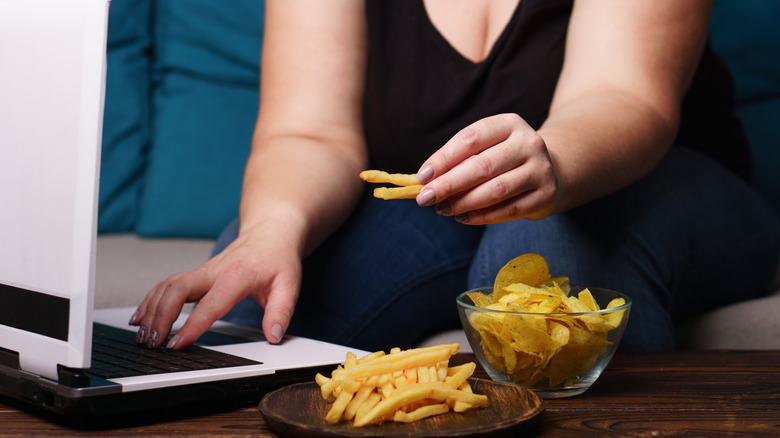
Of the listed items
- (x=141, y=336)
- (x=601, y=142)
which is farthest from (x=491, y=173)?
(x=141, y=336)

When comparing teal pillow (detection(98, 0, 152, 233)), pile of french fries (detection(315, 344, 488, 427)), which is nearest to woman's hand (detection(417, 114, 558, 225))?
pile of french fries (detection(315, 344, 488, 427))

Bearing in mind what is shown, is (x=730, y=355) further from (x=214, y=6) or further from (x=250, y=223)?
(x=214, y=6)

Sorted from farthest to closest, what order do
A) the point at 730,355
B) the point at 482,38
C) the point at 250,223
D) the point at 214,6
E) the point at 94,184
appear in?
the point at 214,6 < the point at 482,38 < the point at 250,223 < the point at 730,355 < the point at 94,184

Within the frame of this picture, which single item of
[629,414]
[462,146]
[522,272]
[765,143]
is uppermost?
[765,143]

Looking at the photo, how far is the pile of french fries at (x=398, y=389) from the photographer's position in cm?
51

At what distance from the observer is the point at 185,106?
1.89 m

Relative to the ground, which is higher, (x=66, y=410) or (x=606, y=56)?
(x=606, y=56)

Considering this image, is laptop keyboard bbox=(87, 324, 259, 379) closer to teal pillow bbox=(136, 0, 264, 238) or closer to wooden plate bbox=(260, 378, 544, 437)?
wooden plate bbox=(260, 378, 544, 437)

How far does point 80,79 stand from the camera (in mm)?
497

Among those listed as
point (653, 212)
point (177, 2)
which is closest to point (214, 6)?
point (177, 2)

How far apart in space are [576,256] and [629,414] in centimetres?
40

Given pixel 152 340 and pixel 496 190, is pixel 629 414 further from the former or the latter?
pixel 152 340

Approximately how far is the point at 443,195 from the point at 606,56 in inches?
19.2

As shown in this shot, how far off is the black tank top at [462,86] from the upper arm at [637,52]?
0.40 feet
